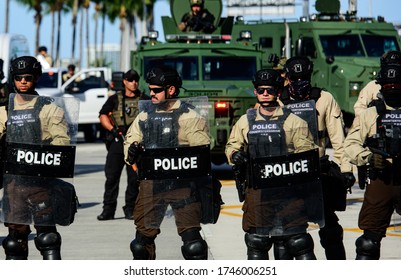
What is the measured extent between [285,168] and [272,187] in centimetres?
17

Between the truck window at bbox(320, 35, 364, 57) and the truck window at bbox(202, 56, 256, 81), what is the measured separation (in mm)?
5187

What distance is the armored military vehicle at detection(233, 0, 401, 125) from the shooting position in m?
25.7

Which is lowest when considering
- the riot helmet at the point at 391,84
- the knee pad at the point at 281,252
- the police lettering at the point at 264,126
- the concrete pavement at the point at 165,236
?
the concrete pavement at the point at 165,236

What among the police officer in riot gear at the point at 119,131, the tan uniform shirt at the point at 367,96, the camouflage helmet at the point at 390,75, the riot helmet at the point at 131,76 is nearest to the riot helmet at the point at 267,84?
the camouflage helmet at the point at 390,75

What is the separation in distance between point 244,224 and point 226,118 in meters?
10.2

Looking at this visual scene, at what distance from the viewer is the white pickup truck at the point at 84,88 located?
103ft

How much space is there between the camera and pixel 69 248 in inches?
524

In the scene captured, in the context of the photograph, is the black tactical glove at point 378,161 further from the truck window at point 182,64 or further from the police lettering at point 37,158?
the truck window at point 182,64

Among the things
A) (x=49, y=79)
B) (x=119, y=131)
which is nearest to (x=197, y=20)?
(x=119, y=131)

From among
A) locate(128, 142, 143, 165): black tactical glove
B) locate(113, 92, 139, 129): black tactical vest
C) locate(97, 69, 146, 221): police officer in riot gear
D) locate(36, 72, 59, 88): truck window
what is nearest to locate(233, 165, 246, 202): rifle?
locate(128, 142, 143, 165): black tactical glove

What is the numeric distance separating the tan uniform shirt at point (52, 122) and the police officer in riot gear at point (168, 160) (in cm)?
49

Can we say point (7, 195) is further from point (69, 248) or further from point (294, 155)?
point (69, 248)

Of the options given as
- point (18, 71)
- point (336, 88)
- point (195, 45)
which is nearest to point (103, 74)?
point (336, 88)

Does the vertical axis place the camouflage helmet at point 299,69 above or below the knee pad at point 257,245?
above
